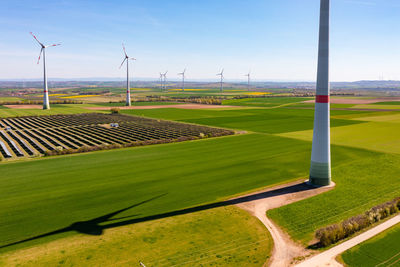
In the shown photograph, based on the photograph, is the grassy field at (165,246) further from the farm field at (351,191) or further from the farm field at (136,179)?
the farm field at (351,191)

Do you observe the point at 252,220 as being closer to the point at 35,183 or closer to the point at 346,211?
the point at 346,211

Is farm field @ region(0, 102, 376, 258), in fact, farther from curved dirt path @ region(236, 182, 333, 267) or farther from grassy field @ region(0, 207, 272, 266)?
curved dirt path @ region(236, 182, 333, 267)

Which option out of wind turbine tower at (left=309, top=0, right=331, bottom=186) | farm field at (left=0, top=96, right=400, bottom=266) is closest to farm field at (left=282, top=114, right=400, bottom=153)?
farm field at (left=0, top=96, right=400, bottom=266)

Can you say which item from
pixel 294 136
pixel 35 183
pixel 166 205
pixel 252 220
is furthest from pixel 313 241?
pixel 294 136

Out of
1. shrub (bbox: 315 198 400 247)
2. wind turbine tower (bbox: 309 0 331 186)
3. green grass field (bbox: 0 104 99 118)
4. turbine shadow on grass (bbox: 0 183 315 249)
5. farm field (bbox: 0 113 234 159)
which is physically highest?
wind turbine tower (bbox: 309 0 331 186)

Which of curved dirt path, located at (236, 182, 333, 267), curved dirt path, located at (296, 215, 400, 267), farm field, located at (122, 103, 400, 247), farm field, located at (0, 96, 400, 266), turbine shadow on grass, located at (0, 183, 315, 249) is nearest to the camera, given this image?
curved dirt path, located at (296, 215, 400, 267)

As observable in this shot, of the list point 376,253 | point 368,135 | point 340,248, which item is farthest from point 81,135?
point 368,135
